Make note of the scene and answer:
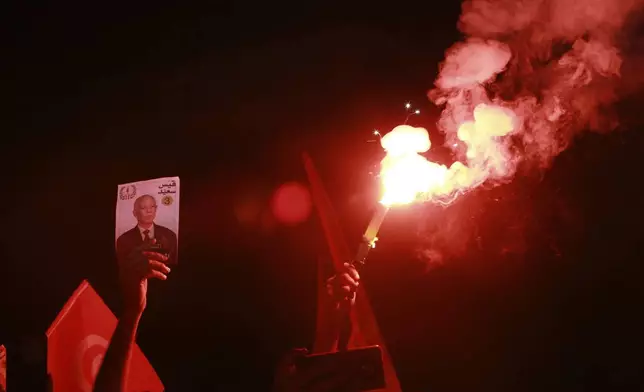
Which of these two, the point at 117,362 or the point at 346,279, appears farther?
the point at 346,279

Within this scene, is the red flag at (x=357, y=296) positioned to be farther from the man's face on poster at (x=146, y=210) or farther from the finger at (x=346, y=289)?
the man's face on poster at (x=146, y=210)

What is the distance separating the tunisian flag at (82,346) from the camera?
249 centimetres

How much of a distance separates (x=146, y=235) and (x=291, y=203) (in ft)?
3.35

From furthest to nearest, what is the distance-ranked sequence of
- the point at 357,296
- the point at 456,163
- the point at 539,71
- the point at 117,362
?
the point at 357,296, the point at 539,71, the point at 456,163, the point at 117,362

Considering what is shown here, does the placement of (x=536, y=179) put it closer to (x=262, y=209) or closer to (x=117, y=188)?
(x=262, y=209)

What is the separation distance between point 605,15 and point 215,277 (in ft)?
9.13

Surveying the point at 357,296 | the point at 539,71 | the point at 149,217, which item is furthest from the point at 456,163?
the point at 149,217

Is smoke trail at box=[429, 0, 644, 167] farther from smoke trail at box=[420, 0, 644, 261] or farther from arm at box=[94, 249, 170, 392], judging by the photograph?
arm at box=[94, 249, 170, 392]

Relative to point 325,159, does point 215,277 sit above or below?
below

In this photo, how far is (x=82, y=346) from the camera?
8.60ft

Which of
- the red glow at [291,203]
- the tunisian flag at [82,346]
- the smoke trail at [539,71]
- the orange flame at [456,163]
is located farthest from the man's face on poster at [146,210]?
the smoke trail at [539,71]

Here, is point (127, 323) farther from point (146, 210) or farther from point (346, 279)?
point (146, 210)

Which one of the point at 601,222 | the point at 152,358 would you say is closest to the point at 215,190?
the point at 152,358

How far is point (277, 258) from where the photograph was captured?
3812mm
